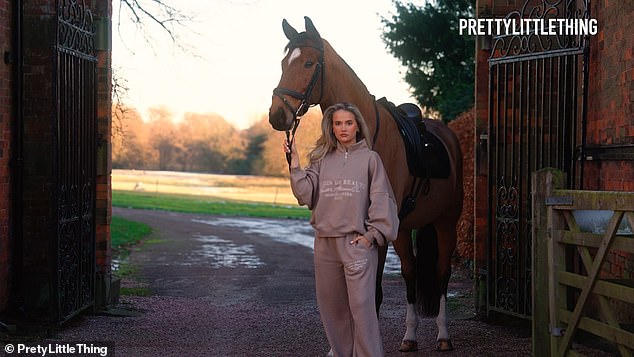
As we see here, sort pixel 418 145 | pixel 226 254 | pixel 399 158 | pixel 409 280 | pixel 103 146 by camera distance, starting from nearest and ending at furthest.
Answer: pixel 399 158, pixel 418 145, pixel 409 280, pixel 103 146, pixel 226 254

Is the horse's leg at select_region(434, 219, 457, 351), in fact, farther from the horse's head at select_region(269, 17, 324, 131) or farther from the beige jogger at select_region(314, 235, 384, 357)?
the horse's head at select_region(269, 17, 324, 131)

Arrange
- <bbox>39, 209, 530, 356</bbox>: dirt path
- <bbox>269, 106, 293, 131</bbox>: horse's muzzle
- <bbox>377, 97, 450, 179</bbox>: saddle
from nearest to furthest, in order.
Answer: <bbox>269, 106, 293, 131</bbox>: horse's muzzle
<bbox>377, 97, 450, 179</bbox>: saddle
<bbox>39, 209, 530, 356</bbox>: dirt path

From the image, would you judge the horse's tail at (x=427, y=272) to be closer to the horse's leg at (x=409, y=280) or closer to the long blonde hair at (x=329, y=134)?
the horse's leg at (x=409, y=280)

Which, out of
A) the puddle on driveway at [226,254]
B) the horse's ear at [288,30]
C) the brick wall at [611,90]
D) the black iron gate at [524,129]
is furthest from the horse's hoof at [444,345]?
the puddle on driveway at [226,254]

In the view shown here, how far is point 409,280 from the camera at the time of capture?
25.6 feet

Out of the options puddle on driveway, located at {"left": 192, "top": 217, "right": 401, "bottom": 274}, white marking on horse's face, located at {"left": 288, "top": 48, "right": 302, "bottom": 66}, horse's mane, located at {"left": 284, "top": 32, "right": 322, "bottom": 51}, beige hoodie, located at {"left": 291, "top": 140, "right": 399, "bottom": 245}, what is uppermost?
horse's mane, located at {"left": 284, "top": 32, "right": 322, "bottom": 51}

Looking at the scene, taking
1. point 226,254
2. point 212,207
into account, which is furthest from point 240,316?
point 212,207

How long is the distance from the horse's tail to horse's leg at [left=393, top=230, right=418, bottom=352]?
76mm

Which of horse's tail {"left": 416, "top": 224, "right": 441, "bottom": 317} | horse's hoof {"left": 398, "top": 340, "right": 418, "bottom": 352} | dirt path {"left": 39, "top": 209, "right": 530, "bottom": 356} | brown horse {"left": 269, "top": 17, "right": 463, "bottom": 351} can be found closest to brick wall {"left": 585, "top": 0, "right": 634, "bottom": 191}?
brown horse {"left": 269, "top": 17, "right": 463, "bottom": 351}

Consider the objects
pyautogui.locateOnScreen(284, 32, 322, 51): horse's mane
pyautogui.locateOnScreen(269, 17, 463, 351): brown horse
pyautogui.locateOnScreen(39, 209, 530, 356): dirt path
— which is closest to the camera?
pyautogui.locateOnScreen(269, 17, 463, 351): brown horse

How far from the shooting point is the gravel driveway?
7.47m

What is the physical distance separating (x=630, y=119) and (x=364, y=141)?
103 inches

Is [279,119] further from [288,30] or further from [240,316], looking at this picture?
[240,316]

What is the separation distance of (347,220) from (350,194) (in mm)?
162
